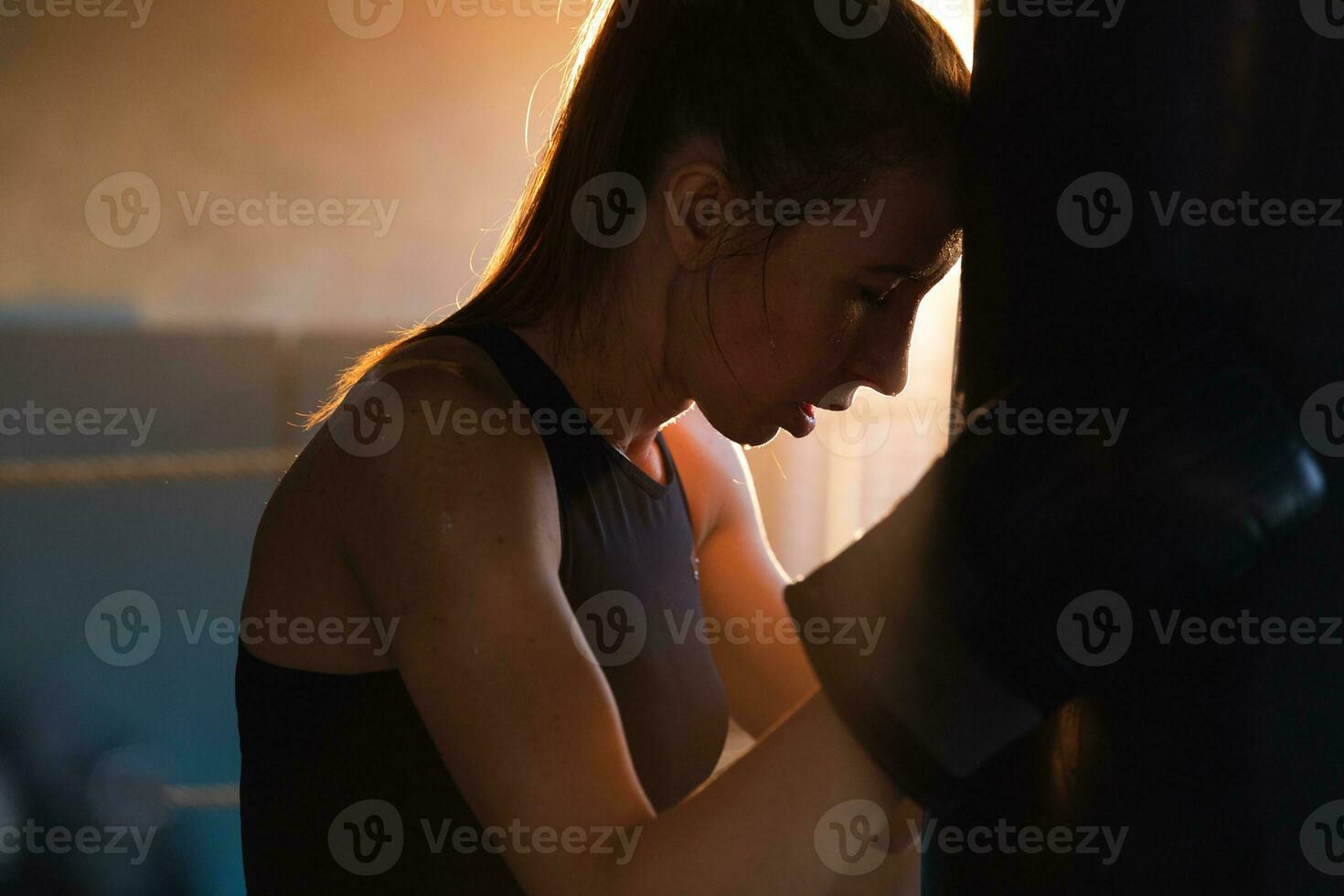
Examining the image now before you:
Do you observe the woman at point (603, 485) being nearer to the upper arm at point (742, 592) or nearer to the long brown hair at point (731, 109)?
the long brown hair at point (731, 109)

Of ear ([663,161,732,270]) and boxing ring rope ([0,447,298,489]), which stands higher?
ear ([663,161,732,270])

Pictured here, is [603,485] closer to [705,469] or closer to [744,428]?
[744,428]

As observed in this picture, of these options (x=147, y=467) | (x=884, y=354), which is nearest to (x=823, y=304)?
(x=884, y=354)

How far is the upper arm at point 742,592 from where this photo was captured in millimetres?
1135

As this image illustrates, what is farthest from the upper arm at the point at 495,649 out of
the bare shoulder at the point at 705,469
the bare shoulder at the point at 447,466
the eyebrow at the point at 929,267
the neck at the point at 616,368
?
the bare shoulder at the point at 705,469

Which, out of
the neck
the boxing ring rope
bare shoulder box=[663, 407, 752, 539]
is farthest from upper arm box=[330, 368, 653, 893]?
the boxing ring rope

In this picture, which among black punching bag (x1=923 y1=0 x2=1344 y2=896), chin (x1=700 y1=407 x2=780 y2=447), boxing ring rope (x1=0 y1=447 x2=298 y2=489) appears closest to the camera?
black punching bag (x1=923 y1=0 x2=1344 y2=896)

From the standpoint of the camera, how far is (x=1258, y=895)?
1.63 feet

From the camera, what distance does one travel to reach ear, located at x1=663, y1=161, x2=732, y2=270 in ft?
2.44

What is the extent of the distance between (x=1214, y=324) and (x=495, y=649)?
401 mm

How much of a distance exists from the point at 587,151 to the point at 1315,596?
0.56 meters

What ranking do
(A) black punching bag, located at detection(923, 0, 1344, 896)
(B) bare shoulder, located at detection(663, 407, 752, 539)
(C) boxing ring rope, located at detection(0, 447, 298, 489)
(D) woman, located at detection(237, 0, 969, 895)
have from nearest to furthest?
(A) black punching bag, located at detection(923, 0, 1344, 896) < (D) woman, located at detection(237, 0, 969, 895) < (B) bare shoulder, located at detection(663, 407, 752, 539) < (C) boxing ring rope, located at detection(0, 447, 298, 489)

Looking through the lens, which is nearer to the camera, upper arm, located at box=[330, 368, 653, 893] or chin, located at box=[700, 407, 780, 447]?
upper arm, located at box=[330, 368, 653, 893]

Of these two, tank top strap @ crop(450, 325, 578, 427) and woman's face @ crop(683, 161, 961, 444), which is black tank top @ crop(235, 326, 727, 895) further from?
woman's face @ crop(683, 161, 961, 444)
